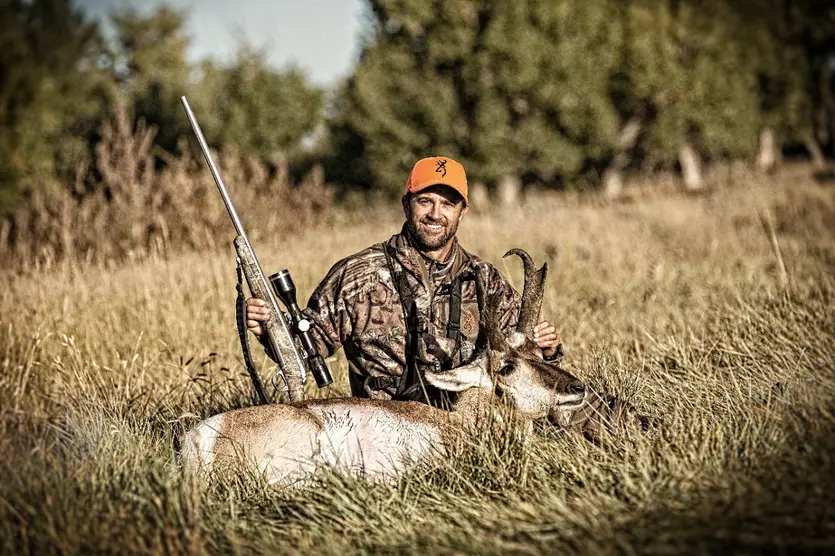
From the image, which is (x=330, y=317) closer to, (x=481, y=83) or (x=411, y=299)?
(x=411, y=299)

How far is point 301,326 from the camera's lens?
4.34 meters

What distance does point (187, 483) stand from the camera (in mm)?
3250

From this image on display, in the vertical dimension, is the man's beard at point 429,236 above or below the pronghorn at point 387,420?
above

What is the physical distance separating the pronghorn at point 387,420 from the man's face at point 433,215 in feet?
2.43

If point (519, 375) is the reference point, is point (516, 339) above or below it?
above

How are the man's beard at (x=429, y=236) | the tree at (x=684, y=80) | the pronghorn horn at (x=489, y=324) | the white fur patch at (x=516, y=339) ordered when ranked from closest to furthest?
the pronghorn horn at (x=489, y=324) → the white fur patch at (x=516, y=339) → the man's beard at (x=429, y=236) → the tree at (x=684, y=80)

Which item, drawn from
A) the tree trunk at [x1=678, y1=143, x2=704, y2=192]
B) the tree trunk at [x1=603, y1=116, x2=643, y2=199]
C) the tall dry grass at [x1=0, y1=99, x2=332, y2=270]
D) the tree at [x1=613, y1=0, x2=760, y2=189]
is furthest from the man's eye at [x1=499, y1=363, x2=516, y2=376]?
the tree trunk at [x1=678, y1=143, x2=704, y2=192]

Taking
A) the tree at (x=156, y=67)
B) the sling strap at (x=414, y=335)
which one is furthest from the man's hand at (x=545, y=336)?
the tree at (x=156, y=67)

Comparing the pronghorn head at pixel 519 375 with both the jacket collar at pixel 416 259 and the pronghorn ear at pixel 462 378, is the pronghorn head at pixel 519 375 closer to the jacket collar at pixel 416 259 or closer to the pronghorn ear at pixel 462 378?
the pronghorn ear at pixel 462 378

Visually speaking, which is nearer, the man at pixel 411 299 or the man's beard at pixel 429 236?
the man at pixel 411 299

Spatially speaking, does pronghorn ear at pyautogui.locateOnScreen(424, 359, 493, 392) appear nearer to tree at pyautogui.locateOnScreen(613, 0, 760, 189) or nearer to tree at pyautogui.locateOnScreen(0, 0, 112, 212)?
tree at pyautogui.locateOnScreen(0, 0, 112, 212)

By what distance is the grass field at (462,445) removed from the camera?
285cm

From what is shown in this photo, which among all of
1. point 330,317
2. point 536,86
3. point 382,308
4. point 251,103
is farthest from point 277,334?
point 536,86

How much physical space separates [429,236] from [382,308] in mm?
498
